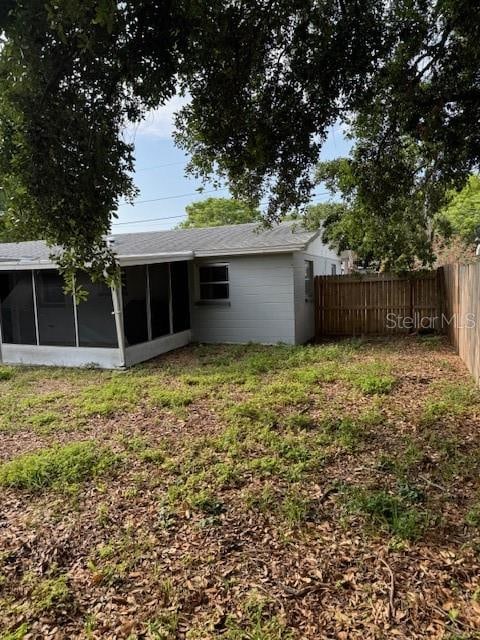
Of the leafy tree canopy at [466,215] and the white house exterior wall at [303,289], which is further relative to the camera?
the leafy tree canopy at [466,215]

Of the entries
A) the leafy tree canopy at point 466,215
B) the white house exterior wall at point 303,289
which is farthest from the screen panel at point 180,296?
the leafy tree canopy at point 466,215

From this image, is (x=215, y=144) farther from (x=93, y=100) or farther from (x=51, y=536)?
(x=51, y=536)

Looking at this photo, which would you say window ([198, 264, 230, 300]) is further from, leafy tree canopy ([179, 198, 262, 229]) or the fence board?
leafy tree canopy ([179, 198, 262, 229])

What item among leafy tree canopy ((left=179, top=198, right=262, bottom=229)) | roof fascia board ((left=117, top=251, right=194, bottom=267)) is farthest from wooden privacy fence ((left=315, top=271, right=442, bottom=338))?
leafy tree canopy ((left=179, top=198, right=262, bottom=229))

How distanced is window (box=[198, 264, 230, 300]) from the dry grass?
5.17 m

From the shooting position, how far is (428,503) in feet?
10.9

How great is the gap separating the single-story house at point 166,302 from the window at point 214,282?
0.03 m

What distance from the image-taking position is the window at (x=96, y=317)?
9047 millimetres

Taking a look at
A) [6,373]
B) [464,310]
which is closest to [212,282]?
[6,373]

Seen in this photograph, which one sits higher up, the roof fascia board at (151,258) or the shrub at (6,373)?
the roof fascia board at (151,258)

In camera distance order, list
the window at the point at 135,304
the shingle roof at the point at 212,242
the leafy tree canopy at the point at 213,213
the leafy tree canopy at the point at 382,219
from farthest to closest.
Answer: the leafy tree canopy at the point at 213,213 → the shingle roof at the point at 212,242 → the window at the point at 135,304 → the leafy tree canopy at the point at 382,219

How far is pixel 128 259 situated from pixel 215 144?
4201 mm

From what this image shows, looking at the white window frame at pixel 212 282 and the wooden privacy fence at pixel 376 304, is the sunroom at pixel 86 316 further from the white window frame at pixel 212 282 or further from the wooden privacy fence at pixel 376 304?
the wooden privacy fence at pixel 376 304

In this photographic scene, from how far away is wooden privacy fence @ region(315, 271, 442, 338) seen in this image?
11180 millimetres
